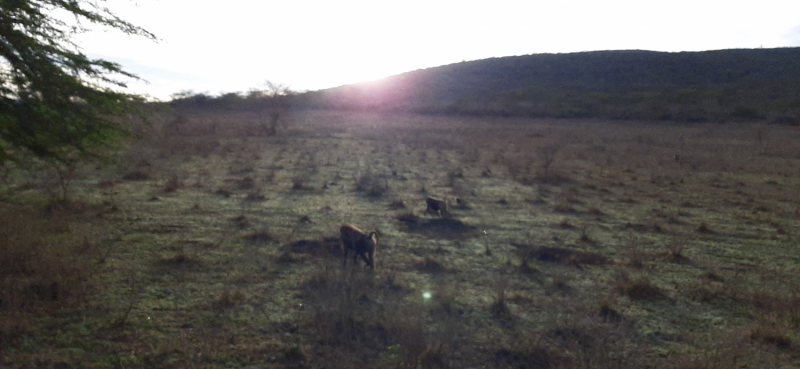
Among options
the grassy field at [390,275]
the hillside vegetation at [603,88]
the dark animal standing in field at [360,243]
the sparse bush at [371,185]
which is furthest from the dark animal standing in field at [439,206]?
the hillside vegetation at [603,88]

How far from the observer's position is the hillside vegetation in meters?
53.9

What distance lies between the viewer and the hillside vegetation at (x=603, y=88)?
5394 centimetres

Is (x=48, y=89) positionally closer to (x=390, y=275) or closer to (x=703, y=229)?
(x=390, y=275)

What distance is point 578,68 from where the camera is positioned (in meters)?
83.1

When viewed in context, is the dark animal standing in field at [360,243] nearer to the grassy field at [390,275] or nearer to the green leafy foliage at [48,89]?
the grassy field at [390,275]

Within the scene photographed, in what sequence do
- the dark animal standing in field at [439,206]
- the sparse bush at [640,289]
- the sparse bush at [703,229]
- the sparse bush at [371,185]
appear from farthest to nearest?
the sparse bush at [371,185] < the dark animal standing in field at [439,206] < the sparse bush at [703,229] < the sparse bush at [640,289]

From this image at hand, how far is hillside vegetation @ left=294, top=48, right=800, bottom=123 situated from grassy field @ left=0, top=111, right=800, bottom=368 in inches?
1688

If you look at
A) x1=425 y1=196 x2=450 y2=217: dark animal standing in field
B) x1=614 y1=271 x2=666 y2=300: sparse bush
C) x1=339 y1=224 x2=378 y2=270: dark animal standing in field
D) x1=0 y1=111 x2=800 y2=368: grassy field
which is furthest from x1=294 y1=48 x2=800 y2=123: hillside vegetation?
x1=339 y1=224 x2=378 y2=270: dark animal standing in field

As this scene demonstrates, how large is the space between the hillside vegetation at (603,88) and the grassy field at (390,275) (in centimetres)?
4287

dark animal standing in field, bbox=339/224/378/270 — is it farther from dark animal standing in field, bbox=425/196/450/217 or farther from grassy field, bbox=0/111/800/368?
dark animal standing in field, bbox=425/196/450/217

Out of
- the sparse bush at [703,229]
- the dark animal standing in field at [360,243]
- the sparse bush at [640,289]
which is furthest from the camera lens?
the sparse bush at [703,229]

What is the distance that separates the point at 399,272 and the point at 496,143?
25993 mm

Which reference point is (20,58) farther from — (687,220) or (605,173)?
(605,173)

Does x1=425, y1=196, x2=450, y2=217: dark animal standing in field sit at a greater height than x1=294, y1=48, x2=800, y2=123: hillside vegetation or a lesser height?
lesser
